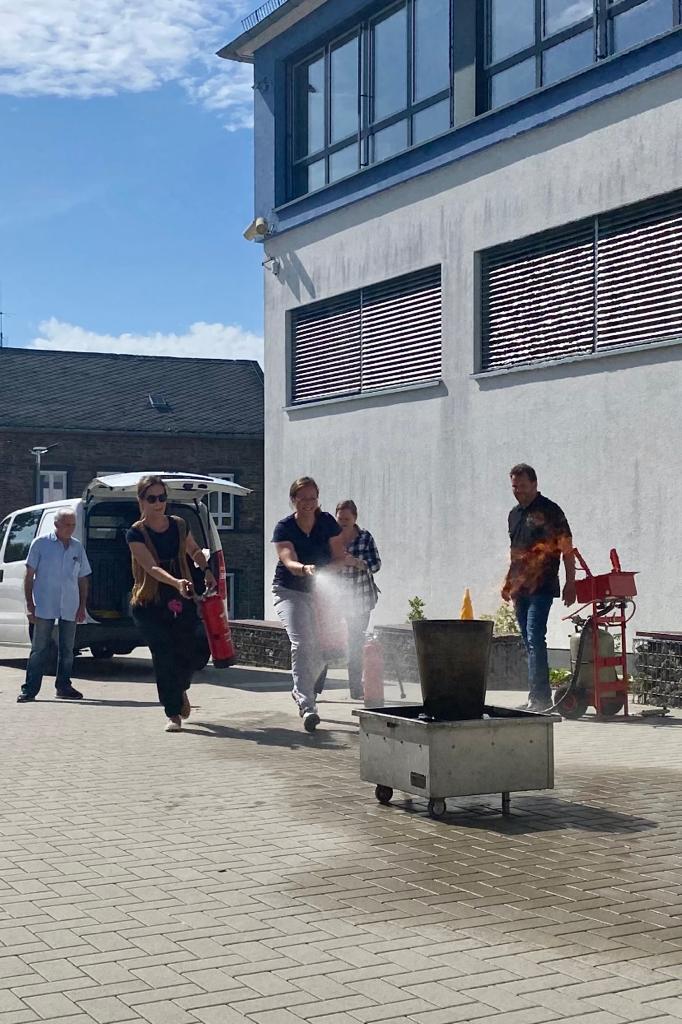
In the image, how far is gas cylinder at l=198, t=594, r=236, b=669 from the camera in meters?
12.2

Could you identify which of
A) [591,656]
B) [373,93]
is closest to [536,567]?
[591,656]

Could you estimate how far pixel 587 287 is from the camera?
16266 millimetres

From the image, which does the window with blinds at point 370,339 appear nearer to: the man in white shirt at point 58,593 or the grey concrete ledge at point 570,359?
the grey concrete ledge at point 570,359

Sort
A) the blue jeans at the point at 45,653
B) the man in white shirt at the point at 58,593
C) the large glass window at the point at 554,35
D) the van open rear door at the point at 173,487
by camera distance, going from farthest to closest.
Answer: the van open rear door at the point at 173,487 → the large glass window at the point at 554,35 → the man in white shirt at the point at 58,593 → the blue jeans at the point at 45,653

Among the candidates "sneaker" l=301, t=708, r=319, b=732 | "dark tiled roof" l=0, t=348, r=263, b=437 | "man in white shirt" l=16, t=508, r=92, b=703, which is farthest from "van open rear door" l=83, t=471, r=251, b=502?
"dark tiled roof" l=0, t=348, r=263, b=437

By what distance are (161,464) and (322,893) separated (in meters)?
47.2

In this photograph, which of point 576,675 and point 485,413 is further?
point 485,413

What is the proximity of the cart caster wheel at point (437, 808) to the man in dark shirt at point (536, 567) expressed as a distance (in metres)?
4.27

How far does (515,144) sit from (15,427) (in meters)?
35.5

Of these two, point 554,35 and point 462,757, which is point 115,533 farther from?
point 462,757

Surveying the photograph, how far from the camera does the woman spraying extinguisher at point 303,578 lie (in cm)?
1109

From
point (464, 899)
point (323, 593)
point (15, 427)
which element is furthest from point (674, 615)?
point (15, 427)

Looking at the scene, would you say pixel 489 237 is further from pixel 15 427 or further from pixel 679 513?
pixel 15 427

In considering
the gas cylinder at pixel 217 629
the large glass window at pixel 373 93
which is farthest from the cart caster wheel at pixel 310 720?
the large glass window at pixel 373 93
